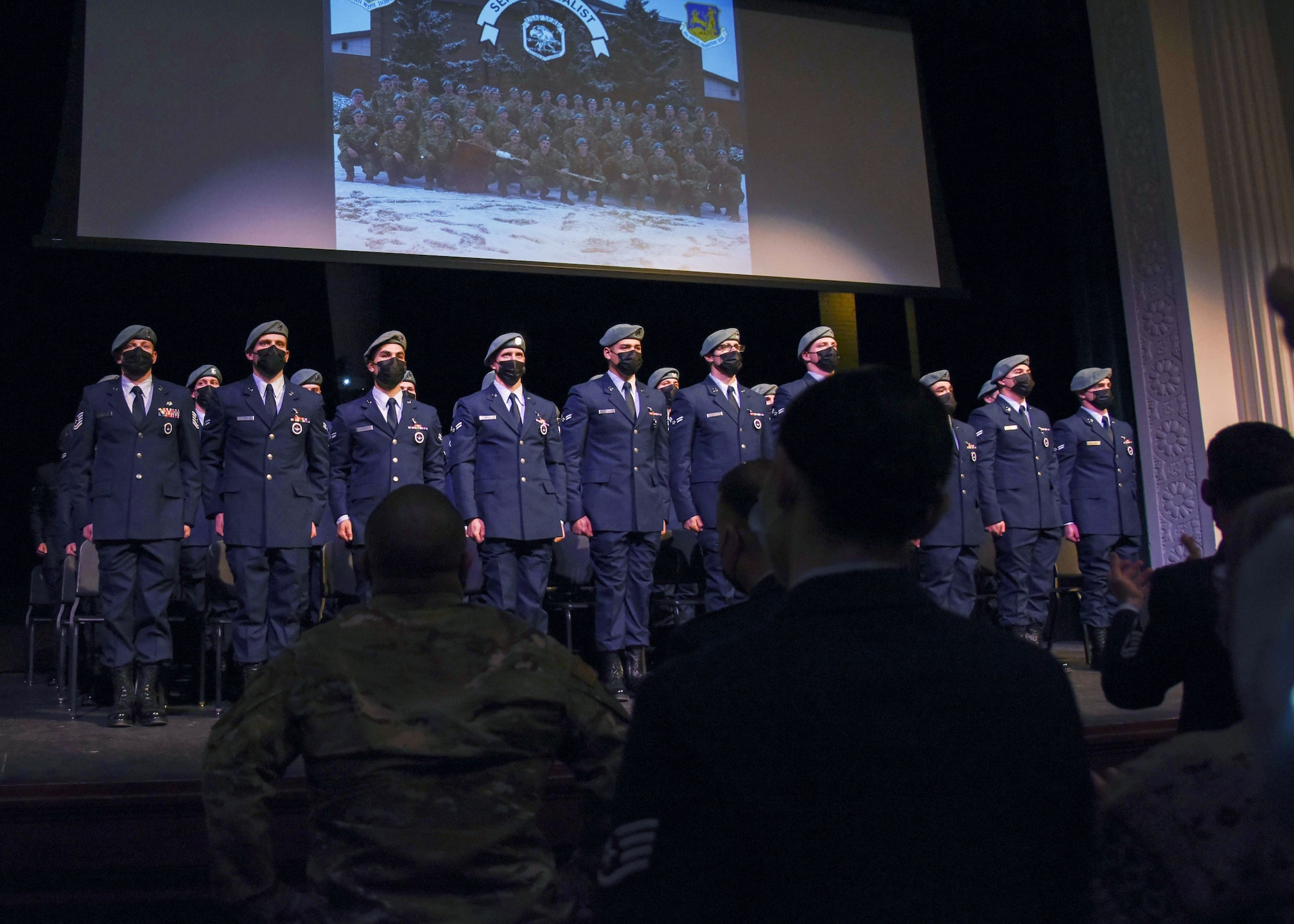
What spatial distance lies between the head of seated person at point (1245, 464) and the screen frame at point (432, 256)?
4595mm

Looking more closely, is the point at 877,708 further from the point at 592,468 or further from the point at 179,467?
the point at 592,468

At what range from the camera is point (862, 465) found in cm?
80

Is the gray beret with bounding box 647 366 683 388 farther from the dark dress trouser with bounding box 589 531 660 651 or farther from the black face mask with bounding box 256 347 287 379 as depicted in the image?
the black face mask with bounding box 256 347 287 379

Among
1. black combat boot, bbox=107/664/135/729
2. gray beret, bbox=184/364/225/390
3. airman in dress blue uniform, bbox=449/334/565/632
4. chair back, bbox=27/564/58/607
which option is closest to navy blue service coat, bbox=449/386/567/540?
airman in dress blue uniform, bbox=449/334/565/632

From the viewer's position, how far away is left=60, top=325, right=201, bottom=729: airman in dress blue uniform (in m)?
3.91

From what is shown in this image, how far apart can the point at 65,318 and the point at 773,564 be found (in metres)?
7.01

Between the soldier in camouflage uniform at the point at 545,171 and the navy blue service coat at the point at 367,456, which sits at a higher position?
the soldier in camouflage uniform at the point at 545,171

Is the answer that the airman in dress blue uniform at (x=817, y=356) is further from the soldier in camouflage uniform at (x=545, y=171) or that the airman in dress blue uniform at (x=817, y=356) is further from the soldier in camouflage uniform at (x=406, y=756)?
the soldier in camouflage uniform at (x=406, y=756)

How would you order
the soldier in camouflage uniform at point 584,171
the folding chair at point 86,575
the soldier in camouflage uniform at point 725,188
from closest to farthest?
the folding chair at point 86,575 → the soldier in camouflage uniform at point 584,171 → the soldier in camouflage uniform at point 725,188

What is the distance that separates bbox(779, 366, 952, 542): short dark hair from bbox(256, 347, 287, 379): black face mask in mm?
3891

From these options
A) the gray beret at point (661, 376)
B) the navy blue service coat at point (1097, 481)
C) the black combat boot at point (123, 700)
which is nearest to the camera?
the black combat boot at point (123, 700)

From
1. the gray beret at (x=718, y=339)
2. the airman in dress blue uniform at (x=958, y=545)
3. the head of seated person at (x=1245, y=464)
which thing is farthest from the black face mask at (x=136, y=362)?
the head of seated person at (x=1245, y=464)

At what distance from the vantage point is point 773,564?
0.88m

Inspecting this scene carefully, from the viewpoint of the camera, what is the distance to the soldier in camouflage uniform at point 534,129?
19.3 feet
